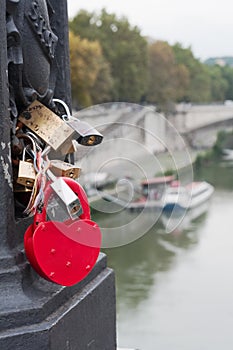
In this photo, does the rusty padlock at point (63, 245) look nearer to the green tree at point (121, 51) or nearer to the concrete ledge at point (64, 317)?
the concrete ledge at point (64, 317)

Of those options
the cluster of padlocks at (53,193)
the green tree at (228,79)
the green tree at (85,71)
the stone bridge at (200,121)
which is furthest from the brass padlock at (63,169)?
the green tree at (228,79)

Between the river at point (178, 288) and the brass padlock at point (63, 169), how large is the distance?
8.28 ft

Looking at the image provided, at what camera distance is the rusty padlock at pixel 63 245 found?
0.84 m

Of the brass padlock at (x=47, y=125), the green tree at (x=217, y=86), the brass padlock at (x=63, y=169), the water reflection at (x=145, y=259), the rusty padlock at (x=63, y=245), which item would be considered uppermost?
the brass padlock at (x=47, y=125)

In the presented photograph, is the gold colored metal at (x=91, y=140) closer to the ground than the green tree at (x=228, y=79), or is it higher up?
higher up

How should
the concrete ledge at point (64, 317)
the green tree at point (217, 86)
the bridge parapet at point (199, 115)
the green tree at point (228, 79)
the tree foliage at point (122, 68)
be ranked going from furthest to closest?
the green tree at point (228, 79) → the green tree at point (217, 86) → the bridge parapet at point (199, 115) → the tree foliage at point (122, 68) → the concrete ledge at point (64, 317)

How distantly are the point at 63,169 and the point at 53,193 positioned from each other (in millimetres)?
58

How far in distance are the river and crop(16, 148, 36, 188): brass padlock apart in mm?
2578

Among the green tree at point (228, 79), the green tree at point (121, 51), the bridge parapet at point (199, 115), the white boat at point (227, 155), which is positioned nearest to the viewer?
the green tree at point (121, 51)

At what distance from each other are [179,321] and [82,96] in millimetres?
7245

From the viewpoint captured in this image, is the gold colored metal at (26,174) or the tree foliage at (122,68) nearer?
the gold colored metal at (26,174)

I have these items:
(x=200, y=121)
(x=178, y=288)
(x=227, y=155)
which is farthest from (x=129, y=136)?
(x=227, y=155)

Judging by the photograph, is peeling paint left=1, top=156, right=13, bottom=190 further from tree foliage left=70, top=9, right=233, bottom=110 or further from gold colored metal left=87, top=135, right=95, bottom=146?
tree foliage left=70, top=9, right=233, bottom=110

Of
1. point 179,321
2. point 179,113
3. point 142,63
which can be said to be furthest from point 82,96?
point 179,113
